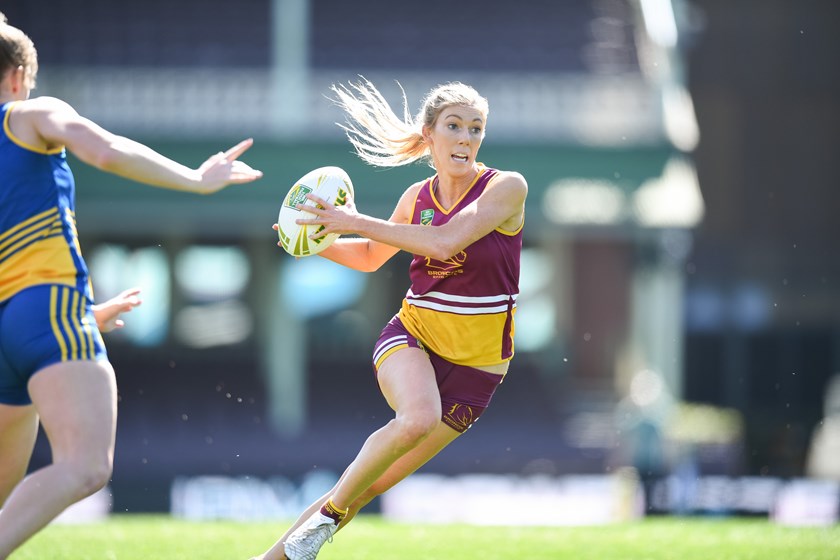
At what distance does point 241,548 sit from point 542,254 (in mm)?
15594

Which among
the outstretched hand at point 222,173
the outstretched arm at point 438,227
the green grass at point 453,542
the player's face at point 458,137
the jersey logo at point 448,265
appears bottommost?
the green grass at point 453,542

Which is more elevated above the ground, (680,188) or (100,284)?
(680,188)

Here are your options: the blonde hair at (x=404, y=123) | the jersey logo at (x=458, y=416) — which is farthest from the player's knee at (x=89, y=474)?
the blonde hair at (x=404, y=123)

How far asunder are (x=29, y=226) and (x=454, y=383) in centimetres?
178

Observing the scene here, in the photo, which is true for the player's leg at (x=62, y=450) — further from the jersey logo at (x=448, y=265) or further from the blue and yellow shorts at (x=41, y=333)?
the jersey logo at (x=448, y=265)

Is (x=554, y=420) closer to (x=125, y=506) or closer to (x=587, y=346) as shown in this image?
(x=587, y=346)

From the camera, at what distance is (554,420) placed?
17922 millimetres

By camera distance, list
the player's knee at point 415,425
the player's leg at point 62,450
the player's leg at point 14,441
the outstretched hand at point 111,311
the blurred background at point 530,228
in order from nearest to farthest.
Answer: the player's leg at point 62,450, the player's leg at point 14,441, the player's knee at point 415,425, the outstretched hand at point 111,311, the blurred background at point 530,228

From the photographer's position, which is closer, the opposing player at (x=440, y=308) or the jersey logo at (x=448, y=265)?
the opposing player at (x=440, y=308)

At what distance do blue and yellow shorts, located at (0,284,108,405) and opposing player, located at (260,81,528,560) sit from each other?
1048 millimetres

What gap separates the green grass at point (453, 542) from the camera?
231 inches

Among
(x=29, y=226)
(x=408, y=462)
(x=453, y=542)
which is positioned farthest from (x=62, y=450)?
(x=453, y=542)

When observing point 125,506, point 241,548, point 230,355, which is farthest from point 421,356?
point 230,355

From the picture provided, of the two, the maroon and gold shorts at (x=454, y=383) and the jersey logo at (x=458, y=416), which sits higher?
the maroon and gold shorts at (x=454, y=383)
